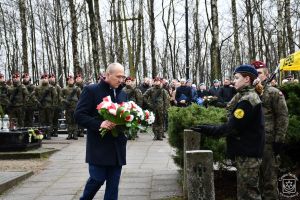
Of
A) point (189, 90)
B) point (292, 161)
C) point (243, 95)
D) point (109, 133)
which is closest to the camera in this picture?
point (243, 95)

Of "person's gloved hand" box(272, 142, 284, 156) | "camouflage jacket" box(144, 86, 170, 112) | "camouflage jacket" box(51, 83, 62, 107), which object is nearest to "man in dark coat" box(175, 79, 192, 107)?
"camouflage jacket" box(144, 86, 170, 112)

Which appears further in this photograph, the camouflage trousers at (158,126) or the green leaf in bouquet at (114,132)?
the camouflage trousers at (158,126)

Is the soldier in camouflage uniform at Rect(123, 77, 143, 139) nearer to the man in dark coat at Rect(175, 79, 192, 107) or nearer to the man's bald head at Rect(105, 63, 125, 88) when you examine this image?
the man in dark coat at Rect(175, 79, 192, 107)

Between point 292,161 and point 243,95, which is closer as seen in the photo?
point 243,95

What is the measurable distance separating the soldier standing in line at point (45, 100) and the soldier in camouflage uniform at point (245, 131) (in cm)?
1327

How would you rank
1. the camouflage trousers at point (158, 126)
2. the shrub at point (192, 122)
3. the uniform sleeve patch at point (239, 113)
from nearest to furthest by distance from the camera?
1. the uniform sleeve patch at point (239, 113)
2. the shrub at point (192, 122)
3. the camouflage trousers at point (158, 126)

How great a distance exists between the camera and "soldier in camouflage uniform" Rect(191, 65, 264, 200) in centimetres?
632

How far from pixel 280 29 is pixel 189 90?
926 centimetres

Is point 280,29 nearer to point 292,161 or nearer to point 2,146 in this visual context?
point 2,146

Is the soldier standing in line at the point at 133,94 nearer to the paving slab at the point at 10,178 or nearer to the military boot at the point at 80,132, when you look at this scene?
the military boot at the point at 80,132

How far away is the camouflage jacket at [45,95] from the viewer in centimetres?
1911

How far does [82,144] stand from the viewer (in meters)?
Answer: 17.3

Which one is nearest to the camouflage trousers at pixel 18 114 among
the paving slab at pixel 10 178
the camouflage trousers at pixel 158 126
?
the camouflage trousers at pixel 158 126

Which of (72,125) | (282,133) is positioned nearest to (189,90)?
(72,125)
